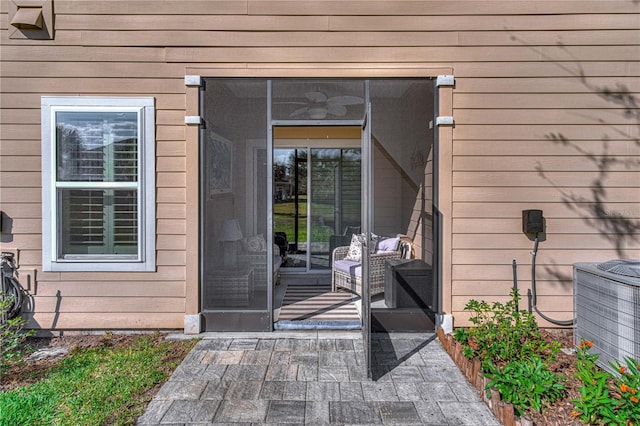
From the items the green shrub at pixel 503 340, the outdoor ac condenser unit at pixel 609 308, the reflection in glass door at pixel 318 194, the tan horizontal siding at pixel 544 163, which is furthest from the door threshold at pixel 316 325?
the reflection in glass door at pixel 318 194

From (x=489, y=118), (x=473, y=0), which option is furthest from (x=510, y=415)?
(x=473, y=0)

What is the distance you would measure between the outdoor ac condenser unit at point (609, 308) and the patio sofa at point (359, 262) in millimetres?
1569

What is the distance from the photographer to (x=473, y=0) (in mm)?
3645

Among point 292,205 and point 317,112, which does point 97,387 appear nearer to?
point 317,112

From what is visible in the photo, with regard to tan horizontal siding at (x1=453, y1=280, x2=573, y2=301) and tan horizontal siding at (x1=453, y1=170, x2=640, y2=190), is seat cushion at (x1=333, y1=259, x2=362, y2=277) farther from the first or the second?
tan horizontal siding at (x1=453, y1=170, x2=640, y2=190)

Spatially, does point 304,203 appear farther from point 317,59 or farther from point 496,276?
point 496,276

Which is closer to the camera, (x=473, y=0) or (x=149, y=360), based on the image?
(x=149, y=360)

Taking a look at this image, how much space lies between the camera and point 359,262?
198 inches

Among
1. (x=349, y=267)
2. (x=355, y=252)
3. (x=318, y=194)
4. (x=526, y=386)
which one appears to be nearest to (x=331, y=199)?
(x=318, y=194)

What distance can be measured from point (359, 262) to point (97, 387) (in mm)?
3231

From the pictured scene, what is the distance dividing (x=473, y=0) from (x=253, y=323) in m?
3.85

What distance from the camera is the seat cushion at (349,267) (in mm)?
4754

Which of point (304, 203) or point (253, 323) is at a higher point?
point (304, 203)

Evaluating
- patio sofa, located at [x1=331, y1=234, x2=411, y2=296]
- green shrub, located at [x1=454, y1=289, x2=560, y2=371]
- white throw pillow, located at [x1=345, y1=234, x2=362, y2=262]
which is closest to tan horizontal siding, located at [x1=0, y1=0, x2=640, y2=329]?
green shrub, located at [x1=454, y1=289, x2=560, y2=371]
